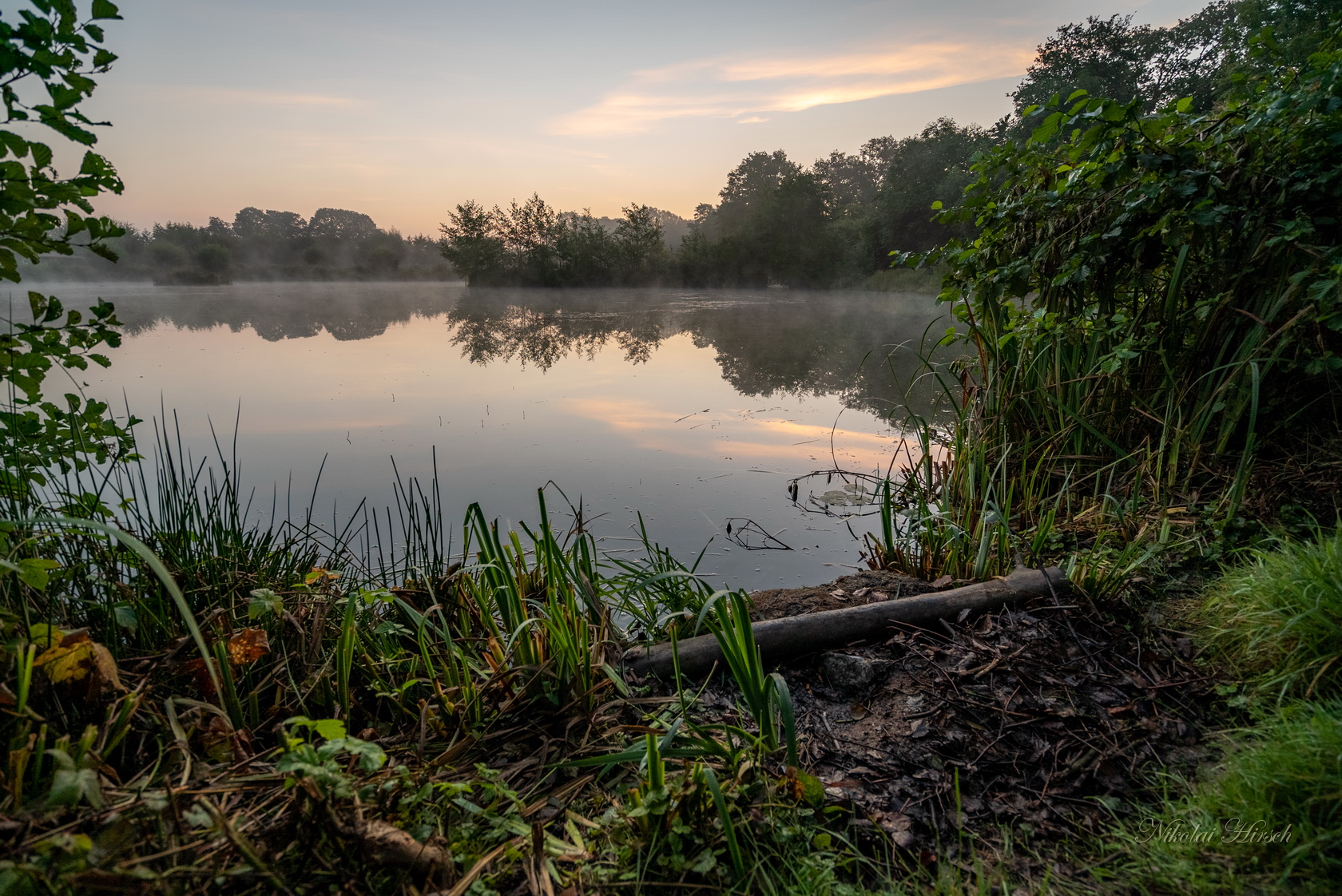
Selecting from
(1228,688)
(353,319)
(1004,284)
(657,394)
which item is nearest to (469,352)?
(657,394)

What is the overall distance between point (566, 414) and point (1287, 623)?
507 cm

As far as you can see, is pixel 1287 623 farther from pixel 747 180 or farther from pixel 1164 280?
pixel 747 180

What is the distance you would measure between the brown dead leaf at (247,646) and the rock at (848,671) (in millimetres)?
1466

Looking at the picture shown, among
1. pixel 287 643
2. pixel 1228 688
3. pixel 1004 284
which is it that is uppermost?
pixel 1004 284

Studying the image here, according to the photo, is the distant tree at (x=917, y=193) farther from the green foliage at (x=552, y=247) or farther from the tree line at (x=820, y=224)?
the green foliage at (x=552, y=247)

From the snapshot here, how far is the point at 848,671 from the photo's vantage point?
69.9 inches

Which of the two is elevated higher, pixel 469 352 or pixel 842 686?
pixel 469 352

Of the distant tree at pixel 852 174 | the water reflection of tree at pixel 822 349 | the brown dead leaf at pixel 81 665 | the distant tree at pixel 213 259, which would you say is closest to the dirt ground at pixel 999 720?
the brown dead leaf at pixel 81 665

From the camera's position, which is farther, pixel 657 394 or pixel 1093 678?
pixel 657 394

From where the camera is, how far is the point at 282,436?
4855 millimetres

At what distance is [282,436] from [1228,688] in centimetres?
561

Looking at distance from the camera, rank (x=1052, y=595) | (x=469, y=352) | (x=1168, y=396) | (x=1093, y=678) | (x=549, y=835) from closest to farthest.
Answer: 1. (x=549, y=835)
2. (x=1093, y=678)
3. (x=1052, y=595)
4. (x=1168, y=396)
5. (x=469, y=352)

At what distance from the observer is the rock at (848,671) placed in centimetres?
174

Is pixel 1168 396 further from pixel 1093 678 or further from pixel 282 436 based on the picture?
pixel 282 436
